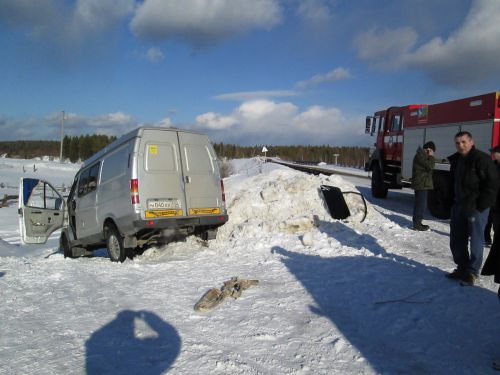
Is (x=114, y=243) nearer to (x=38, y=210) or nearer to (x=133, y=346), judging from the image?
(x=38, y=210)

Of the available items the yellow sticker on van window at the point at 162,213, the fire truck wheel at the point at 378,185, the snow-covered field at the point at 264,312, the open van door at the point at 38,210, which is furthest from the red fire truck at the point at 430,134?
the open van door at the point at 38,210

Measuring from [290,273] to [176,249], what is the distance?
304 centimetres

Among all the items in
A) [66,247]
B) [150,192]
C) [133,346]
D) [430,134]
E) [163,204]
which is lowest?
[66,247]

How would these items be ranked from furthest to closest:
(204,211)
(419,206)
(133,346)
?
(419,206) < (204,211) < (133,346)

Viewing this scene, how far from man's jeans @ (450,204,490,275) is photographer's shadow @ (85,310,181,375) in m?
3.77

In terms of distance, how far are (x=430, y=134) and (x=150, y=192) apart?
28.4ft

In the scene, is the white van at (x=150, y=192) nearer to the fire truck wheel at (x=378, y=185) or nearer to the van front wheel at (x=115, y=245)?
the van front wheel at (x=115, y=245)

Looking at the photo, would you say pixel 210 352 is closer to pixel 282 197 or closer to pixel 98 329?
pixel 98 329

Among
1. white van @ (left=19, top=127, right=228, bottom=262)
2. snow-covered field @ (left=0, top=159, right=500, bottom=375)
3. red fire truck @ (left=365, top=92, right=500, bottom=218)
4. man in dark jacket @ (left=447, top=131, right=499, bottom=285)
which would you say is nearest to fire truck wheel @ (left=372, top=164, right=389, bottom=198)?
red fire truck @ (left=365, top=92, right=500, bottom=218)

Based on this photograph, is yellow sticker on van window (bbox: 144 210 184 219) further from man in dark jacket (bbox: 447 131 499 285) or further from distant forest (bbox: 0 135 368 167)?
distant forest (bbox: 0 135 368 167)

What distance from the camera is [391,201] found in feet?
47.5

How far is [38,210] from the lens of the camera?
9.43 metres

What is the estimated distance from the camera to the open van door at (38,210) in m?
9.21

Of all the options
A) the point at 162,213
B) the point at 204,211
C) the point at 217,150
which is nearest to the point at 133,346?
the point at 162,213
